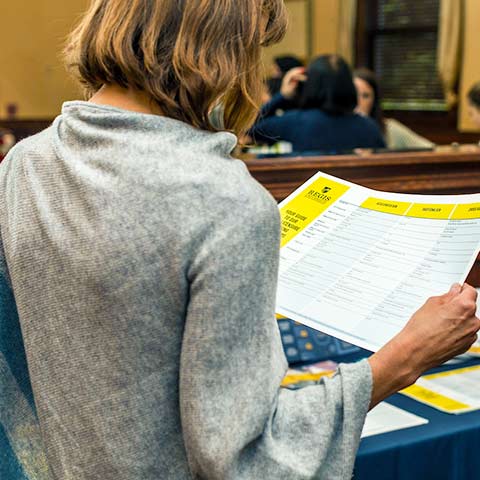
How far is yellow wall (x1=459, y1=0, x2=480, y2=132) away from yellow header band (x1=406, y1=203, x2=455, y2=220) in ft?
17.4

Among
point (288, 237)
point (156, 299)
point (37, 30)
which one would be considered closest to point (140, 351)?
point (156, 299)

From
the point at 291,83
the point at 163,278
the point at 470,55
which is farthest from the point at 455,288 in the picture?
the point at 470,55

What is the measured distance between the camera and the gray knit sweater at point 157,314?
817 mm

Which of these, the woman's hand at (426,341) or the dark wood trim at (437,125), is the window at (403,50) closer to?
the dark wood trim at (437,125)

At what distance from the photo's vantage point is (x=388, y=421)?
148cm

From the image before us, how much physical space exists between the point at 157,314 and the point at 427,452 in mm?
748

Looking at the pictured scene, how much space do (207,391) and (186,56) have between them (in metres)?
0.34

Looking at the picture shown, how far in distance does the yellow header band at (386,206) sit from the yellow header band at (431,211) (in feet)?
0.04

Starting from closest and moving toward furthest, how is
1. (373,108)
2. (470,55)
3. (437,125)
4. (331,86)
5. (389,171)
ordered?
(389,171) → (331,86) → (373,108) → (470,55) → (437,125)

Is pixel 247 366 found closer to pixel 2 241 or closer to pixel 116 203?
pixel 116 203

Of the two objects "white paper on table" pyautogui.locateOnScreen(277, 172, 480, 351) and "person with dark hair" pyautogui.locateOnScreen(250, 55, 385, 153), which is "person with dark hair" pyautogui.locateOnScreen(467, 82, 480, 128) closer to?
"person with dark hair" pyautogui.locateOnScreen(250, 55, 385, 153)

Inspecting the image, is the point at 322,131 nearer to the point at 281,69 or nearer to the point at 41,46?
the point at 281,69

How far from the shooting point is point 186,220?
2.67 ft

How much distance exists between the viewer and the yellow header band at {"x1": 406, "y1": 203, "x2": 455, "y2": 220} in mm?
1101
